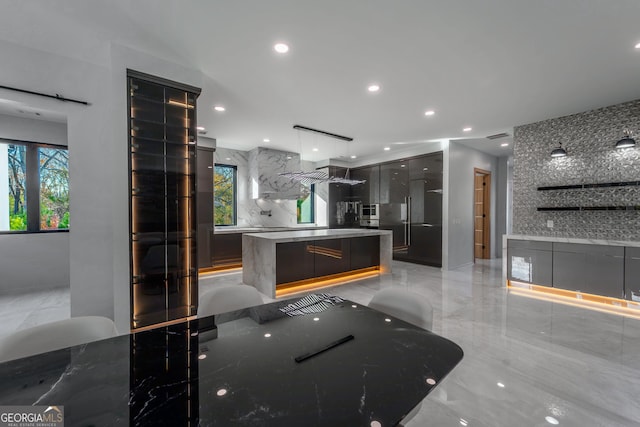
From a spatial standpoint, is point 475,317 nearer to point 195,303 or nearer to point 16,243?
point 195,303

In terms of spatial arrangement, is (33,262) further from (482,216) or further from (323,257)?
(482,216)

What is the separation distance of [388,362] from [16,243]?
5.72 meters

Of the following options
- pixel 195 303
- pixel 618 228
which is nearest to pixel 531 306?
pixel 618 228

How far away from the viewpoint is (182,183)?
301cm

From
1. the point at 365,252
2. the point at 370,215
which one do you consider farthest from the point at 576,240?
the point at 370,215

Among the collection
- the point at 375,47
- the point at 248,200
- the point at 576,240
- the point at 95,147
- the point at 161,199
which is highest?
the point at 375,47

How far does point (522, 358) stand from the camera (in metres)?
2.35

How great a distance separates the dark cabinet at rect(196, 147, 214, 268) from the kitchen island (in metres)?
1.25

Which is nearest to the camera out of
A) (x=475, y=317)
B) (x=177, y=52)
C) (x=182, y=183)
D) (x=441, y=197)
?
(x=177, y=52)

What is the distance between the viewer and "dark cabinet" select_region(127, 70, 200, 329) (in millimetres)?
2764

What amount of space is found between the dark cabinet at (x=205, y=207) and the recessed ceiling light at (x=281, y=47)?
3.40 m

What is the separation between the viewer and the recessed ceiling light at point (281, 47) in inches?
102

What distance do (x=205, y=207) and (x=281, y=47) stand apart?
379cm

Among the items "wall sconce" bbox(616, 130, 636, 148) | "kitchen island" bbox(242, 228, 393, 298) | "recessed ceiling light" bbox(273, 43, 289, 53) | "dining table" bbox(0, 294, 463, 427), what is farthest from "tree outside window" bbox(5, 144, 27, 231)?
"wall sconce" bbox(616, 130, 636, 148)
